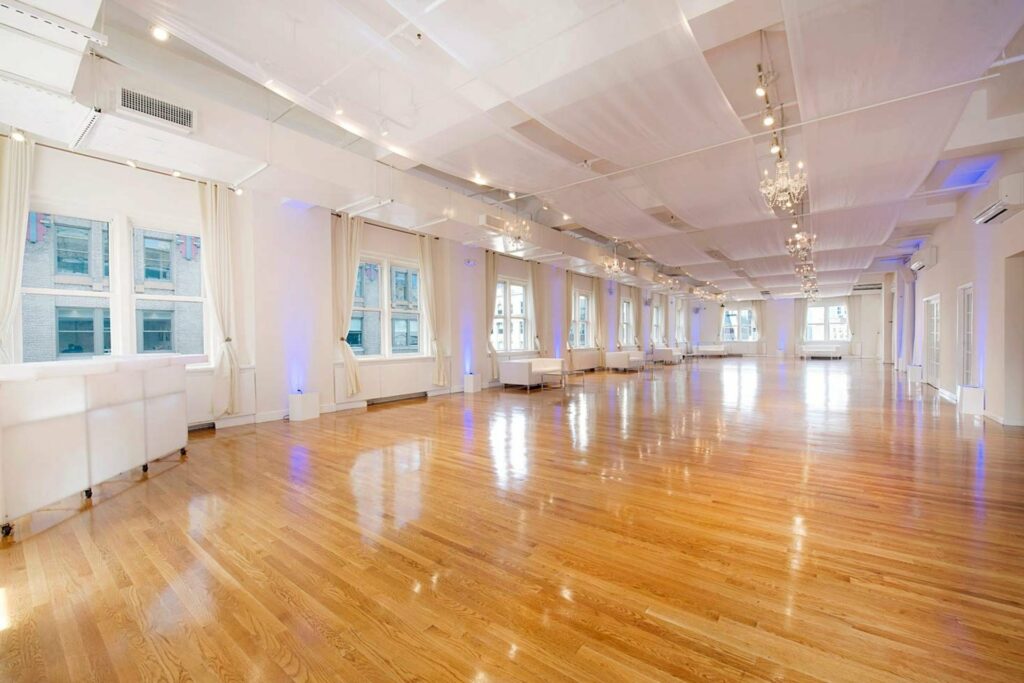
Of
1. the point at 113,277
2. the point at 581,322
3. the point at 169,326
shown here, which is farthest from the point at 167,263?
the point at 581,322

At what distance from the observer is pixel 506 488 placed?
11.6 ft

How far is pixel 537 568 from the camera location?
2312 mm

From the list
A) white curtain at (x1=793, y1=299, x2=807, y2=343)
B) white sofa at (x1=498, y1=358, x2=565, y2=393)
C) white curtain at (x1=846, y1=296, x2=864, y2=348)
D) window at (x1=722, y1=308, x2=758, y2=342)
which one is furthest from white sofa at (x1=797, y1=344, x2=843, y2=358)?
white sofa at (x1=498, y1=358, x2=565, y2=393)

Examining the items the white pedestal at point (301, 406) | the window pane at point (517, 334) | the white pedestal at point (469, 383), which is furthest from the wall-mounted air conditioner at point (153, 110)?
the window pane at point (517, 334)

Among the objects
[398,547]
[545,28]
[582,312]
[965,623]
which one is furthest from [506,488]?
[582,312]

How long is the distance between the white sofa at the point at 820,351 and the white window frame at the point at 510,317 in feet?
58.2

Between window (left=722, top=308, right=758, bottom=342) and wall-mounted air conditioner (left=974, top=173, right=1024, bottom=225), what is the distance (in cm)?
2073

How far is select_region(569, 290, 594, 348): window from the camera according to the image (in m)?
14.5

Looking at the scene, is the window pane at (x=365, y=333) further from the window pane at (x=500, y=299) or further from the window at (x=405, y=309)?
the window pane at (x=500, y=299)

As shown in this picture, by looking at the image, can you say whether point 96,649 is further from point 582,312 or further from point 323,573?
point 582,312

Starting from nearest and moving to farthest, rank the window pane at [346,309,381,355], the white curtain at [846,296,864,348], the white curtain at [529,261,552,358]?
the window pane at [346,309,381,355] → the white curtain at [529,261,552,358] → the white curtain at [846,296,864,348]

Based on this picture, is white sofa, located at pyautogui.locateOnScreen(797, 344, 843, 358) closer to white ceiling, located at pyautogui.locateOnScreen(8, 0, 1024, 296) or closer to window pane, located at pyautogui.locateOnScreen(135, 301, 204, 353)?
white ceiling, located at pyautogui.locateOnScreen(8, 0, 1024, 296)

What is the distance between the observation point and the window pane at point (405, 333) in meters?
8.82

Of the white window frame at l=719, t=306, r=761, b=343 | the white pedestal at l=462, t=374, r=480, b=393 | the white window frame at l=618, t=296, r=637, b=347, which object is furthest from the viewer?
the white window frame at l=719, t=306, r=761, b=343
